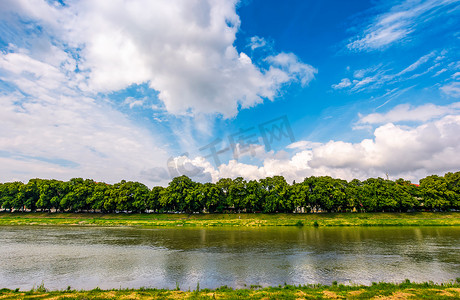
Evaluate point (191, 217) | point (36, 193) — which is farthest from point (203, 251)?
point (36, 193)

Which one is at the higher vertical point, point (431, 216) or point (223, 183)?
point (223, 183)

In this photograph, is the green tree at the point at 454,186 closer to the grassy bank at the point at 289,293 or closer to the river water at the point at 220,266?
the river water at the point at 220,266

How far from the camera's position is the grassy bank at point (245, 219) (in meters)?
58.0

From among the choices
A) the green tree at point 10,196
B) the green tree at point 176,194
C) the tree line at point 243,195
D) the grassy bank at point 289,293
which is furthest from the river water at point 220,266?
the green tree at point 10,196

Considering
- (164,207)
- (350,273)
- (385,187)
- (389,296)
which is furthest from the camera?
(164,207)

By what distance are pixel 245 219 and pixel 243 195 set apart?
10.9 metres

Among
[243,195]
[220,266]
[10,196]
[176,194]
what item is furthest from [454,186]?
[10,196]

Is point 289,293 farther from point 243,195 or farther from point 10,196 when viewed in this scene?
point 10,196

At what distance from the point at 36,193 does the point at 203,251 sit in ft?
291

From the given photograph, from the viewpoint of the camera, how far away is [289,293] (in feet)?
40.4

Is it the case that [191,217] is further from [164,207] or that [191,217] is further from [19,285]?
[19,285]

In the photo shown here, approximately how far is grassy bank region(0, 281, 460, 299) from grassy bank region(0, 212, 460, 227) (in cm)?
4620

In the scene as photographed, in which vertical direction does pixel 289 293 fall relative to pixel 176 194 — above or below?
below

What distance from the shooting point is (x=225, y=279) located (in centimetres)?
1587
